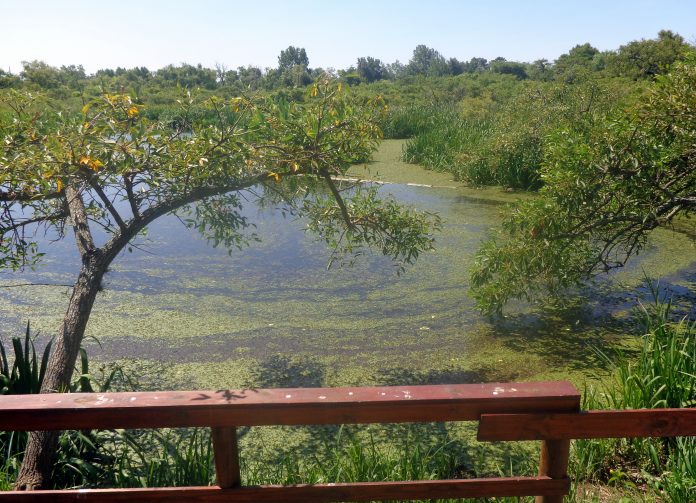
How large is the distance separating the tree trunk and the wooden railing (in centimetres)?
117

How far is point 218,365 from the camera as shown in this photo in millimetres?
4355

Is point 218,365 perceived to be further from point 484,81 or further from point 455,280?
point 484,81

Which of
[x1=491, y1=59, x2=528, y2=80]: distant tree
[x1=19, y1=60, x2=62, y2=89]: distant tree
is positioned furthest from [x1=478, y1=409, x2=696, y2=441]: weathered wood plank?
[x1=491, y1=59, x2=528, y2=80]: distant tree

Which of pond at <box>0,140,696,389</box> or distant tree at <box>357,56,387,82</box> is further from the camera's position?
distant tree at <box>357,56,387,82</box>

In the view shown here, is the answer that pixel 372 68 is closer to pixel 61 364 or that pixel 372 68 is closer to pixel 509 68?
pixel 509 68

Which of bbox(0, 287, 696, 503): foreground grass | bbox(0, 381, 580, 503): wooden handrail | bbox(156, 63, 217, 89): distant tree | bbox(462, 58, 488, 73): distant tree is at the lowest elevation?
bbox(0, 287, 696, 503): foreground grass

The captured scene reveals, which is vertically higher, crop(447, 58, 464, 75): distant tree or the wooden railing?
crop(447, 58, 464, 75): distant tree

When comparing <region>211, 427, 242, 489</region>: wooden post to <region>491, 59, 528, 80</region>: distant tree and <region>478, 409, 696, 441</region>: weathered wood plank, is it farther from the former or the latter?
<region>491, 59, 528, 80</region>: distant tree

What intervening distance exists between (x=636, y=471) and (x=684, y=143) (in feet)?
7.16

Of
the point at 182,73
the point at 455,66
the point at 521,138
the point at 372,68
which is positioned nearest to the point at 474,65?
the point at 455,66

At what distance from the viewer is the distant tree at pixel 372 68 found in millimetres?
44375

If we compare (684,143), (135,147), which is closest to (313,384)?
(135,147)

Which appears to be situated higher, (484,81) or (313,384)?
(484,81)

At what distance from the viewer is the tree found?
400 centimetres
